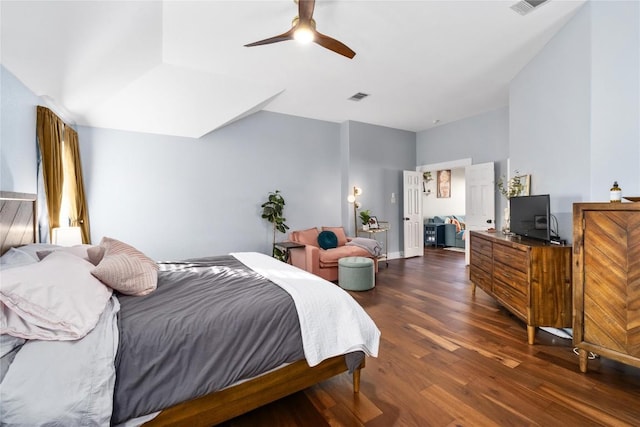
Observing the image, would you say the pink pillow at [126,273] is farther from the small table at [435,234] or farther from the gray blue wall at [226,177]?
the small table at [435,234]

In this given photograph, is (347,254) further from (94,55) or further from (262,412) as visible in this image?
(94,55)

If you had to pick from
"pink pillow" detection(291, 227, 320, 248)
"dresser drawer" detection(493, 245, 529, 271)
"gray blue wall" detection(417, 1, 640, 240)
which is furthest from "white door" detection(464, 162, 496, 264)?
"pink pillow" detection(291, 227, 320, 248)

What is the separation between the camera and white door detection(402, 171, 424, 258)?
634cm

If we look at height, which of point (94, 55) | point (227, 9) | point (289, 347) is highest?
point (227, 9)

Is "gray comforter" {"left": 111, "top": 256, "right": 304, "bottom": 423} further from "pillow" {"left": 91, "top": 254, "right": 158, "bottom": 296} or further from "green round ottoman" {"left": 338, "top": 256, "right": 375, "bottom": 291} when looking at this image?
"green round ottoman" {"left": 338, "top": 256, "right": 375, "bottom": 291}

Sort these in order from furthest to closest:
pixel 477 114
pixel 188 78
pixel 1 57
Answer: pixel 477 114
pixel 188 78
pixel 1 57

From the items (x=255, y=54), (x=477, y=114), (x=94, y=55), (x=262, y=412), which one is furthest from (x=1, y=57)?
(x=477, y=114)

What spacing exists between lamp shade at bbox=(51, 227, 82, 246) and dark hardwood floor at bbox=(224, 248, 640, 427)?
2554 millimetres

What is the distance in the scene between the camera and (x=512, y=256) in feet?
8.95

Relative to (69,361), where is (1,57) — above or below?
above

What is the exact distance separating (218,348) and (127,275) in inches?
31.3

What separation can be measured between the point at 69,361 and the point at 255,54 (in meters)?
3.12

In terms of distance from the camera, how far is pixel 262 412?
5.58 ft

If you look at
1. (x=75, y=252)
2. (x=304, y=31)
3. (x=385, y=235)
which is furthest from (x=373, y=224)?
(x=75, y=252)
